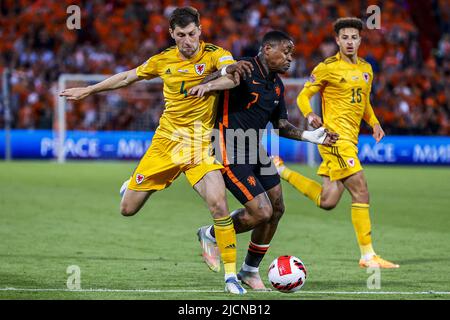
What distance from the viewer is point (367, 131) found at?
26016 mm

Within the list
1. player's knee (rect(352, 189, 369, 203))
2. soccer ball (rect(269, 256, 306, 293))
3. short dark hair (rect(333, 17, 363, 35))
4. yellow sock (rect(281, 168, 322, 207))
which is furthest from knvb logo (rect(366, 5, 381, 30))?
soccer ball (rect(269, 256, 306, 293))

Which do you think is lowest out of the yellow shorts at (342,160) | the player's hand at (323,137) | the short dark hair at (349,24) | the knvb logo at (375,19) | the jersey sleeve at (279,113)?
the yellow shorts at (342,160)

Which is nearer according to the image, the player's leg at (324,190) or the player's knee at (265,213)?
the player's knee at (265,213)

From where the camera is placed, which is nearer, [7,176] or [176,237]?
[176,237]

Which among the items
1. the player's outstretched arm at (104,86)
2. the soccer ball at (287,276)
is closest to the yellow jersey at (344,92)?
the player's outstretched arm at (104,86)

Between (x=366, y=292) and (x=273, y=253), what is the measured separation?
2.87 m

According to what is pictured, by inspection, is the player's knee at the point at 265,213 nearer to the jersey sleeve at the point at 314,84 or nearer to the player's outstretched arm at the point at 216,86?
the player's outstretched arm at the point at 216,86

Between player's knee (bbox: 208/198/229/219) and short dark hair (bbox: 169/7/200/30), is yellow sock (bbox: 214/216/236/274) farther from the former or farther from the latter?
short dark hair (bbox: 169/7/200/30)

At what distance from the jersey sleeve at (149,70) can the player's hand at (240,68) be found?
0.87 m

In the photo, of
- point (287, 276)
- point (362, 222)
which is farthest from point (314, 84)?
point (287, 276)

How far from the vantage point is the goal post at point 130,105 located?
25.4m

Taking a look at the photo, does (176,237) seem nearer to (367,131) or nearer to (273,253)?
(273,253)

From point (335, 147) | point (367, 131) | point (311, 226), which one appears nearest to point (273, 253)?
point (335, 147)

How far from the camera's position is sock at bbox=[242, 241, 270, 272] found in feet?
27.5
